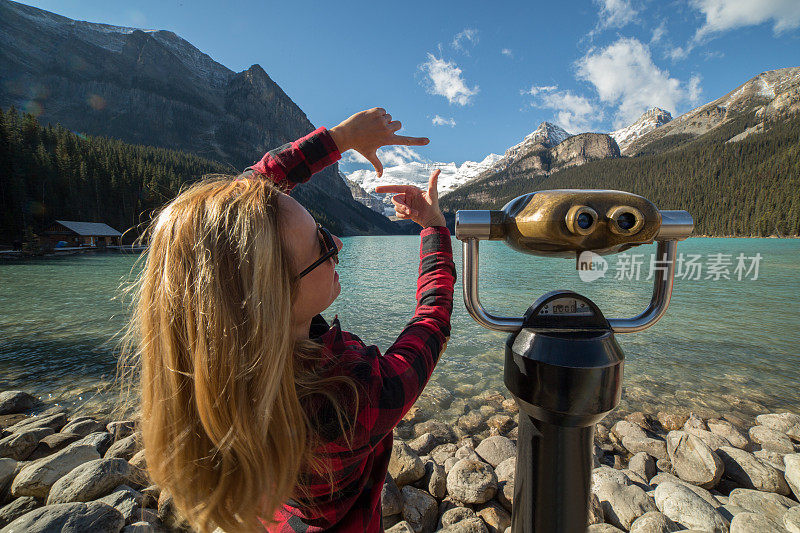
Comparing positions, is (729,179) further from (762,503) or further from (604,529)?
(604,529)

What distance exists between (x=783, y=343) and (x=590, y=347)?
990cm

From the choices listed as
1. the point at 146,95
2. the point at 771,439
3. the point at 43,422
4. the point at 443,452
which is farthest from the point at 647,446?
the point at 146,95

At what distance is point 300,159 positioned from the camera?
154 centimetres

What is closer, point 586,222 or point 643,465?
point 586,222

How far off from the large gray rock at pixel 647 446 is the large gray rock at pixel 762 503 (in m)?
0.75

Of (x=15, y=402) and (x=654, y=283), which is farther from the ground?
(x=654, y=283)

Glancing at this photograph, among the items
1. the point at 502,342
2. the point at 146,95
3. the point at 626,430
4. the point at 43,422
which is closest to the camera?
the point at 626,430

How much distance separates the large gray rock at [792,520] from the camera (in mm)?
2090

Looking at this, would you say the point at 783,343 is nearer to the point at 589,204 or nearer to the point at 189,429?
the point at 589,204

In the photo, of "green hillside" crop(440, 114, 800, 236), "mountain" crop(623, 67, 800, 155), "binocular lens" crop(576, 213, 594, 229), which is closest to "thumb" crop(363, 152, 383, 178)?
"binocular lens" crop(576, 213, 594, 229)

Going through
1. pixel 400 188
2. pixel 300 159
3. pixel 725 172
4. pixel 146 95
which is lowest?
pixel 400 188

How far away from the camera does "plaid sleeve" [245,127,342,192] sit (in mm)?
1519

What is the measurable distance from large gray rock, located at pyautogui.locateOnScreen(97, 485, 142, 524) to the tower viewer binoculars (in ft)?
8.24

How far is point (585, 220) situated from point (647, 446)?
3.83 meters
